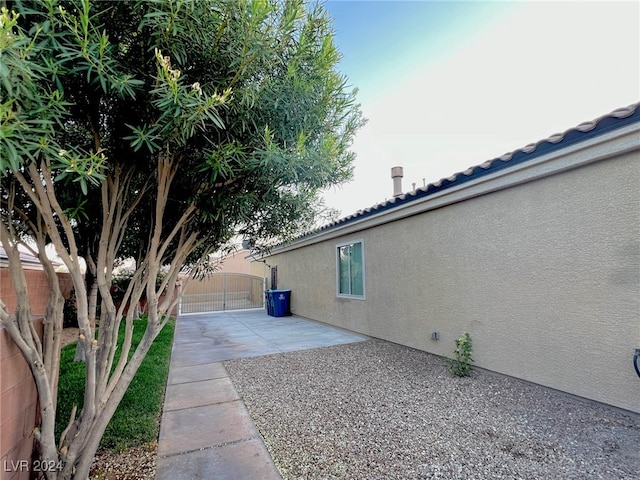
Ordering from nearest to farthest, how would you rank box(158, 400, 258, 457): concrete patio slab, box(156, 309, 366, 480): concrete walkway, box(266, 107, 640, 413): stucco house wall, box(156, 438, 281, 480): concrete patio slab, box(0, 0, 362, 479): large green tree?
box(0, 0, 362, 479): large green tree → box(156, 438, 281, 480): concrete patio slab → box(156, 309, 366, 480): concrete walkway → box(158, 400, 258, 457): concrete patio slab → box(266, 107, 640, 413): stucco house wall

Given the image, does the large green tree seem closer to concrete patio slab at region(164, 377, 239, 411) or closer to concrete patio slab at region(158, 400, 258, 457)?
concrete patio slab at region(158, 400, 258, 457)

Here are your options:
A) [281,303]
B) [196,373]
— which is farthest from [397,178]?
[196,373]

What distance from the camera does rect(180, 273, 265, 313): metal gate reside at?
17.7m

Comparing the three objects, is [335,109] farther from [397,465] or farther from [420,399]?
[420,399]

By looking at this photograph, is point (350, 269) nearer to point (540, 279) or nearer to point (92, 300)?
point (540, 279)

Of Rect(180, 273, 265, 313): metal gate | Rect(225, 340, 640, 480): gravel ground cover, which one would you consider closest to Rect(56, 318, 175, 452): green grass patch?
Rect(225, 340, 640, 480): gravel ground cover

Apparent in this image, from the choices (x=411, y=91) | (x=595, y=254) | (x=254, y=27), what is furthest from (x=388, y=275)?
(x=254, y=27)

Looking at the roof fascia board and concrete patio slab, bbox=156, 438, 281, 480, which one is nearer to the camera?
concrete patio slab, bbox=156, 438, 281, 480

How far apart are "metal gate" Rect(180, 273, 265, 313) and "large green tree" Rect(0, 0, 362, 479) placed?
14.6 meters

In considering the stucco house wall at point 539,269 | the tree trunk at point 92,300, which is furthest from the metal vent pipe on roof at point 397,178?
the tree trunk at point 92,300

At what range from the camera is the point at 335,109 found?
3.19 m

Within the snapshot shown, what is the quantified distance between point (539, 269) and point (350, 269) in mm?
5573

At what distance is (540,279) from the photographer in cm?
467

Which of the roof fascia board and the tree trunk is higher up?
the roof fascia board
